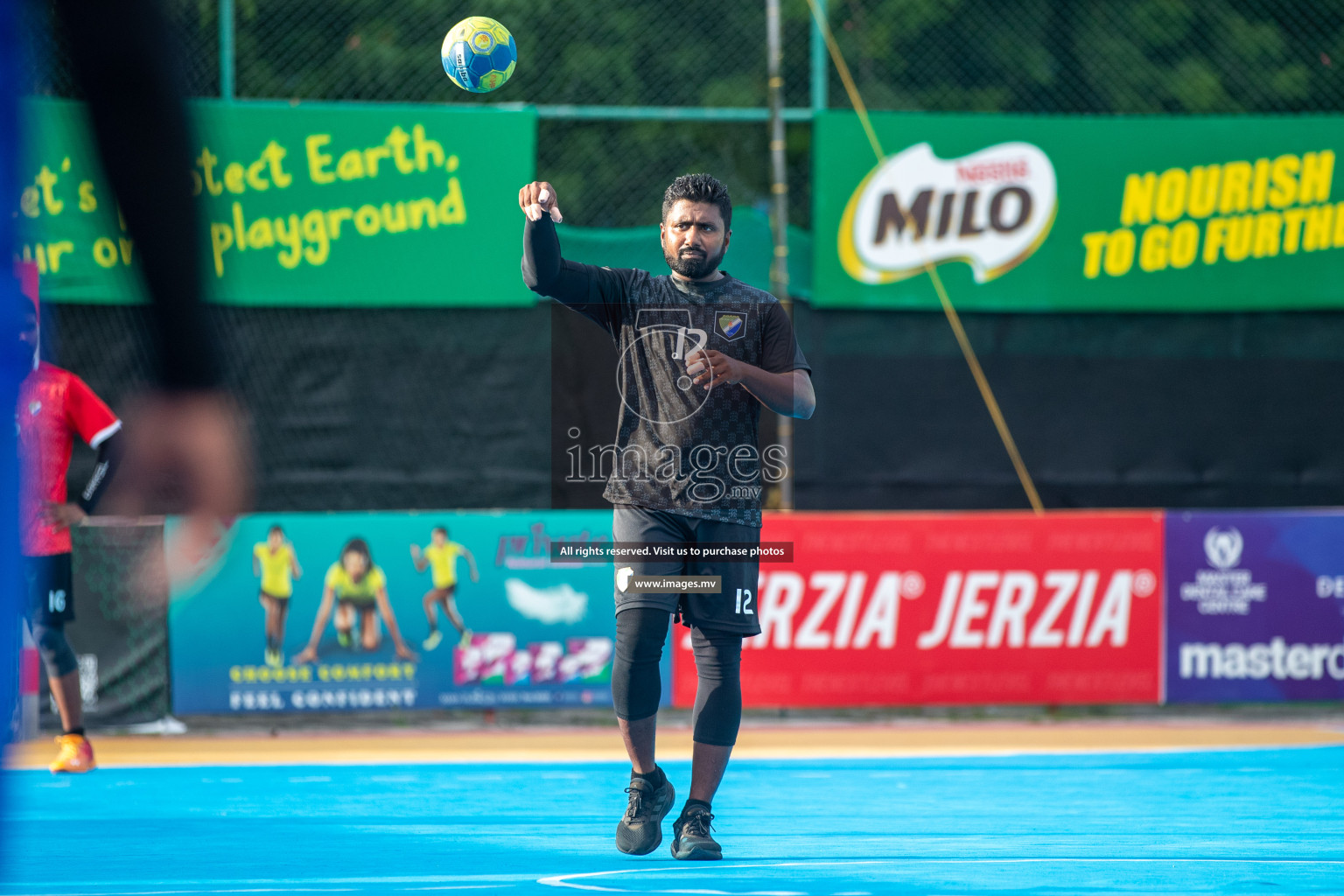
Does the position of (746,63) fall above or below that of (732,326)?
above

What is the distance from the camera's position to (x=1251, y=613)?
7816mm

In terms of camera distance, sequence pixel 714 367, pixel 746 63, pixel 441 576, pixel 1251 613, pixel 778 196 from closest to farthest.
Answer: pixel 714 367 < pixel 441 576 < pixel 1251 613 < pixel 778 196 < pixel 746 63

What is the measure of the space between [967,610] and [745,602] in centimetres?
397

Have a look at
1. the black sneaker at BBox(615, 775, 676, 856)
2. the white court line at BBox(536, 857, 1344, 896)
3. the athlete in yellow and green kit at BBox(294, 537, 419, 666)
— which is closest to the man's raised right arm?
the black sneaker at BBox(615, 775, 676, 856)

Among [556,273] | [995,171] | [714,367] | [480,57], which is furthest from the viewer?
[995,171]

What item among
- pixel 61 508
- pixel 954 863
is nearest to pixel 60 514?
pixel 61 508

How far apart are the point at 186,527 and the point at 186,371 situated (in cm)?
22

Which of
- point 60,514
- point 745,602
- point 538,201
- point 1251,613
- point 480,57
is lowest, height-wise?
point 1251,613

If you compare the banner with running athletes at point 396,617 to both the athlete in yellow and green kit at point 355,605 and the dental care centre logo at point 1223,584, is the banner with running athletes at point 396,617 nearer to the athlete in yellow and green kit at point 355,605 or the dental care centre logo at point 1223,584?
the athlete in yellow and green kit at point 355,605

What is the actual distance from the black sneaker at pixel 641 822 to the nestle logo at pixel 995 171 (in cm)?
572

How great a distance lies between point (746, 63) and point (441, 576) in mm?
4747

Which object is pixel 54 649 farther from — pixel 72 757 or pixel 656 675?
pixel 656 675

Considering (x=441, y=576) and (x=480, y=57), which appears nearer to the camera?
(x=480, y=57)

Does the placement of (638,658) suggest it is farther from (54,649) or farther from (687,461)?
(54,649)
